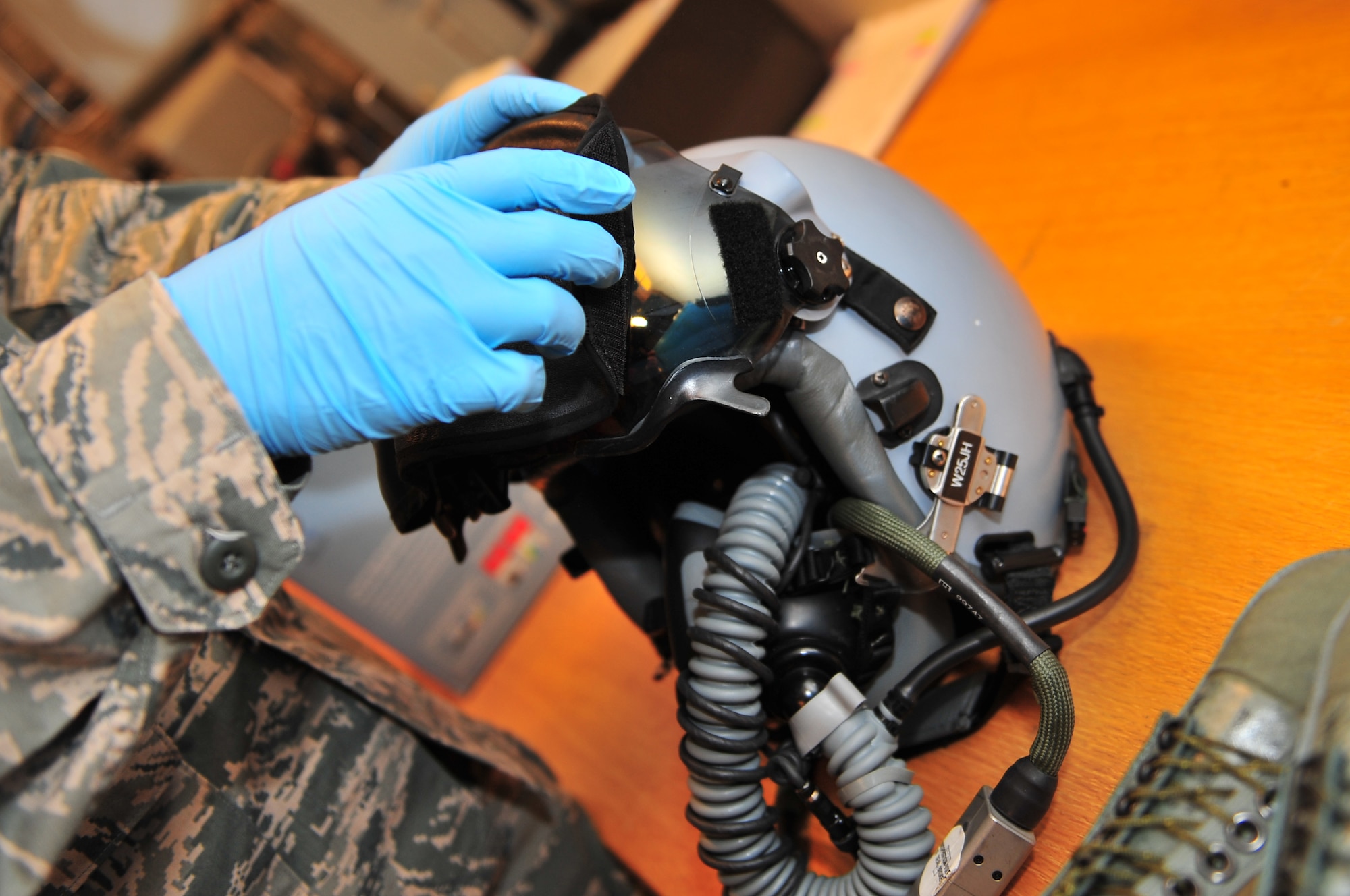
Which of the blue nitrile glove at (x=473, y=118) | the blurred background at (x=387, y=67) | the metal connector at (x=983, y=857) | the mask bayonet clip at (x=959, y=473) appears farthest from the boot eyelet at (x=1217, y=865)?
the blurred background at (x=387, y=67)

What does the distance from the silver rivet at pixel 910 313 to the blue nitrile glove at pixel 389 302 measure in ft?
0.99

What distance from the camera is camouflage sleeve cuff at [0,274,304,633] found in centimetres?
48

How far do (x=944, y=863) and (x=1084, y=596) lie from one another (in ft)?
0.90

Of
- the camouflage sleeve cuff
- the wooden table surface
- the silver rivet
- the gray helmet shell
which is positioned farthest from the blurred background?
the camouflage sleeve cuff

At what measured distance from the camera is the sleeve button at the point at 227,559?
505mm

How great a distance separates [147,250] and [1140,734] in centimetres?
130

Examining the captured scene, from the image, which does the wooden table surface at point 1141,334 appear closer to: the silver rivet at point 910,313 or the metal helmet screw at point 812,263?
the silver rivet at point 910,313

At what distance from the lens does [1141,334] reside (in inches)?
35.7

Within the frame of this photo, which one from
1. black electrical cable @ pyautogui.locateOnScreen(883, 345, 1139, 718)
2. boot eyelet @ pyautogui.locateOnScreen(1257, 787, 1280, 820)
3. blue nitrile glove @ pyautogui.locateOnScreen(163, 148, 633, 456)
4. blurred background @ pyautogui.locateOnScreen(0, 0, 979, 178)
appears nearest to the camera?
boot eyelet @ pyautogui.locateOnScreen(1257, 787, 1280, 820)

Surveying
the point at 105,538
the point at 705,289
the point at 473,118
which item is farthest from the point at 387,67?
the point at 105,538

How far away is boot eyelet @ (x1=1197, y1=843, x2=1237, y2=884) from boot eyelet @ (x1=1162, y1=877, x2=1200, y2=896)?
11mm

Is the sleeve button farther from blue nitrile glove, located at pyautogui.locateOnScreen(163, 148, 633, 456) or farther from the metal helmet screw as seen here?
the metal helmet screw

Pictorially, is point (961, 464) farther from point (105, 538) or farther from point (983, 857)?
point (105, 538)

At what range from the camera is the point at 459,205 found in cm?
59
